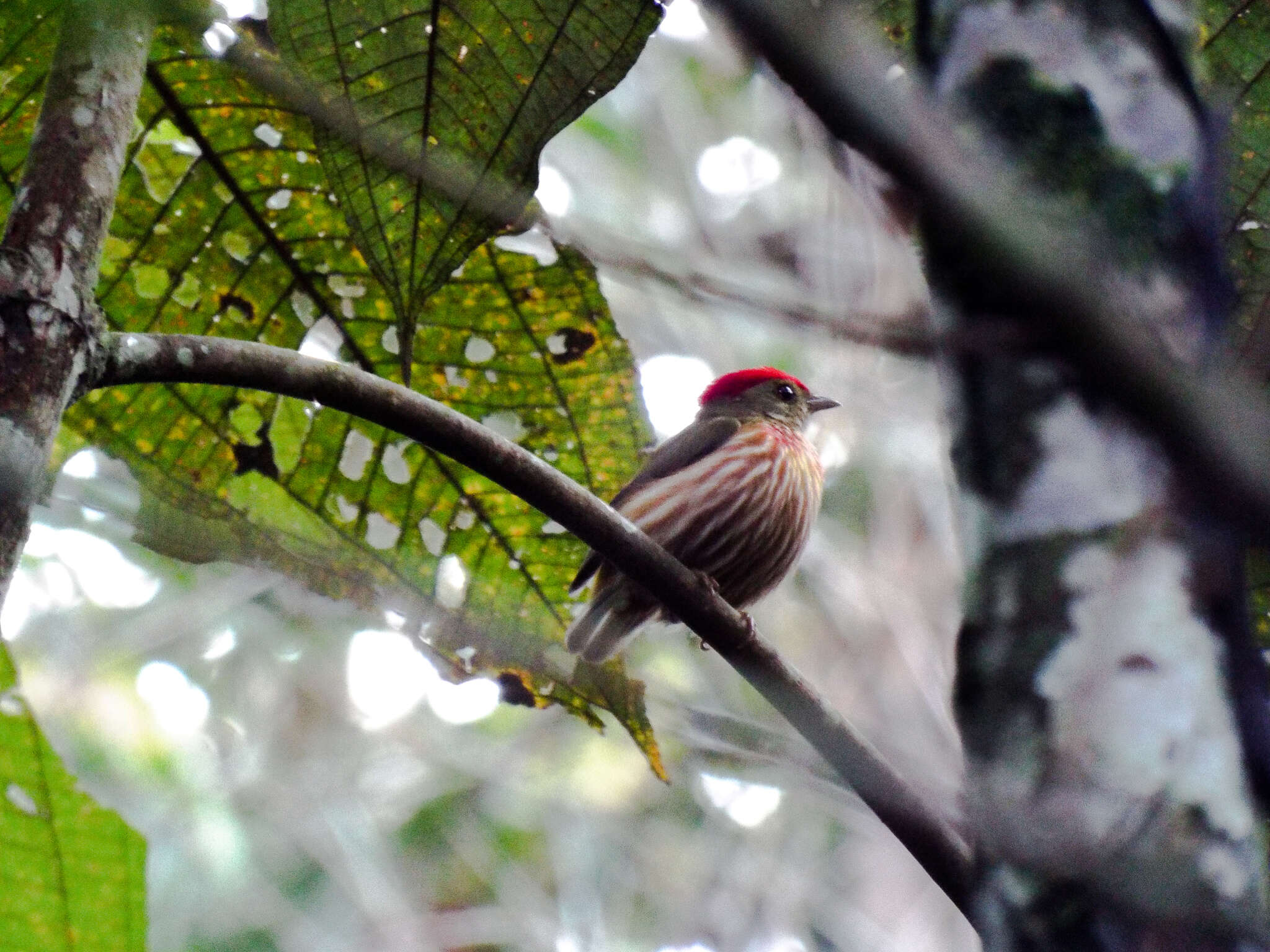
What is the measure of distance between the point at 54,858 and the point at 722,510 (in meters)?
3.60

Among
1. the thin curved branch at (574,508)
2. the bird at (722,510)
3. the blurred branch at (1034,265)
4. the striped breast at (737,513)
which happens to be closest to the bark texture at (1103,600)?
the blurred branch at (1034,265)

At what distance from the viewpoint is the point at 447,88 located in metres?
1.58

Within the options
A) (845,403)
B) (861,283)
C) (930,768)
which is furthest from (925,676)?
(861,283)

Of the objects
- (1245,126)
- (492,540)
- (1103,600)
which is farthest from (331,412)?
(1103,600)

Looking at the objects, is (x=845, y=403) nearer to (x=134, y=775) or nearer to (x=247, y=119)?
(x=247, y=119)

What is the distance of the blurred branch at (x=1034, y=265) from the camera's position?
2.35ft

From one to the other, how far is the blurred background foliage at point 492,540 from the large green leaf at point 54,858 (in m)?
0.01

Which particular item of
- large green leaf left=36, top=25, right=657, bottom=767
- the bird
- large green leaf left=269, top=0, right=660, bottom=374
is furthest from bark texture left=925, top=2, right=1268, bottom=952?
the bird

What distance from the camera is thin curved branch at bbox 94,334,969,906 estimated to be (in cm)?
139

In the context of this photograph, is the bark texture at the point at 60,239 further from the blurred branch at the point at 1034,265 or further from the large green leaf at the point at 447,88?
the blurred branch at the point at 1034,265

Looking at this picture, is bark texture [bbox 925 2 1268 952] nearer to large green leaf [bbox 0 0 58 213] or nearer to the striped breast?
large green leaf [bbox 0 0 58 213]

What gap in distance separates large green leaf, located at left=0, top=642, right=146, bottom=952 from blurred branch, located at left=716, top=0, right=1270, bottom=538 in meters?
0.75

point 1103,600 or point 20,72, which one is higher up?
point 20,72

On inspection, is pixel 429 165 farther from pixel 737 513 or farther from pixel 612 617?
pixel 737 513
